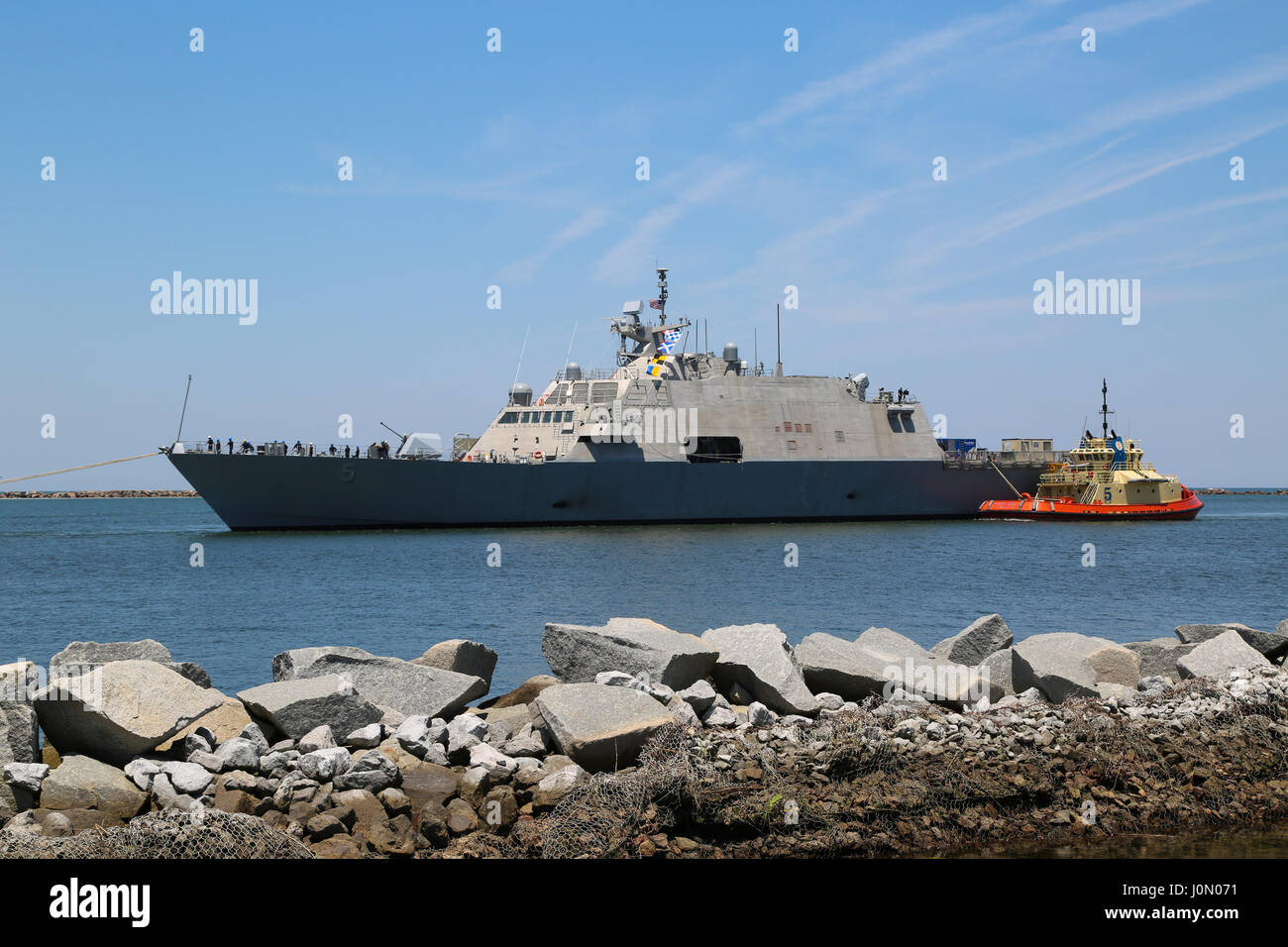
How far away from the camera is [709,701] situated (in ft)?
25.7

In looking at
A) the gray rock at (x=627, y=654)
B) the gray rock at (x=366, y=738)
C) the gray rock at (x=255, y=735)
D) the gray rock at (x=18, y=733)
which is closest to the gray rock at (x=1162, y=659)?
the gray rock at (x=627, y=654)

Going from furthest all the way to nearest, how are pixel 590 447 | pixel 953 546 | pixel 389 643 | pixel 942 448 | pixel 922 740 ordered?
1. pixel 942 448
2. pixel 590 447
3. pixel 953 546
4. pixel 389 643
5. pixel 922 740

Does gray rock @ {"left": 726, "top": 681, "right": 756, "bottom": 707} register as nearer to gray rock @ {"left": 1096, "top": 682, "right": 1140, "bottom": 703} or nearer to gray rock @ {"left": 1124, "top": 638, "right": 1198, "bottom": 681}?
gray rock @ {"left": 1096, "top": 682, "right": 1140, "bottom": 703}

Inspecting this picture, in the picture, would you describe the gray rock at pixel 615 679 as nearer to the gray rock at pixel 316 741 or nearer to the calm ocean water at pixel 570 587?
the gray rock at pixel 316 741

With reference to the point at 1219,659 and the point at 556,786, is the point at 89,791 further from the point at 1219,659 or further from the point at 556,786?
the point at 1219,659

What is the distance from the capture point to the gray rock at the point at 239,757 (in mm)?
6547

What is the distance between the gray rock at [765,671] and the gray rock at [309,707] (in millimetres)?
2951

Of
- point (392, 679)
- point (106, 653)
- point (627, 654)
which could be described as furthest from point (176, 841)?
point (106, 653)

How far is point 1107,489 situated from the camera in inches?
1656

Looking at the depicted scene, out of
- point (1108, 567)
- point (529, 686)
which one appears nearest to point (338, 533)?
point (1108, 567)

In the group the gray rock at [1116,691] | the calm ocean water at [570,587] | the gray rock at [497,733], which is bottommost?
the calm ocean water at [570,587]

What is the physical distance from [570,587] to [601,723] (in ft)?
45.1
